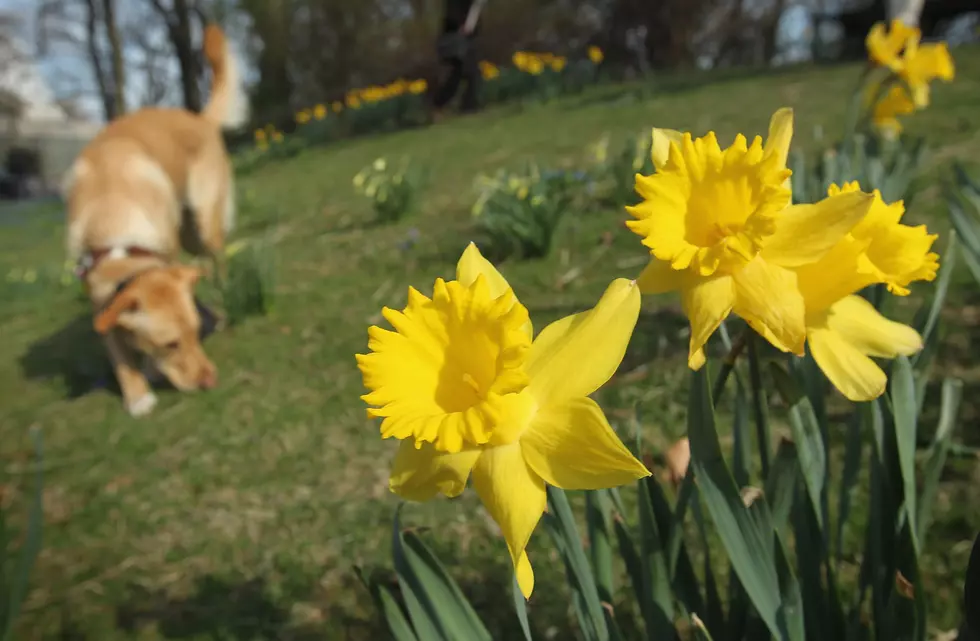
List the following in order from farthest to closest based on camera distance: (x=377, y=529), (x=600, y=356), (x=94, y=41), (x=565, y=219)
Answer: (x=94, y=41) < (x=565, y=219) < (x=377, y=529) < (x=600, y=356)

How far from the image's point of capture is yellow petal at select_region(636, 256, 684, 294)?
660 millimetres

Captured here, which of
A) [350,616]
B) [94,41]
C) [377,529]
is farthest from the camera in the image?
[94,41]

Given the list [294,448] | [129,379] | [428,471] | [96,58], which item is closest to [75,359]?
[129,379]

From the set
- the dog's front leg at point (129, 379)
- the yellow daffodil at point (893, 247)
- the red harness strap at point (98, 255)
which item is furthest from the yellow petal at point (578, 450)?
the red harness strap at point (98, 255)

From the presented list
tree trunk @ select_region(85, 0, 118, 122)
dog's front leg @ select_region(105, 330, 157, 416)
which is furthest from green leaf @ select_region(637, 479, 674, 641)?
tree trunk @ select_region(85, 0, 118, 122)

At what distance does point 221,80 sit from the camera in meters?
5.33

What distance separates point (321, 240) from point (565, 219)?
85.0 inches

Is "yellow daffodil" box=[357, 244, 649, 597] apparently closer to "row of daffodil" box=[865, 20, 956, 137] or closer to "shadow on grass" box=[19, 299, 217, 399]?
"row of daffodil" box=[865, 20, 956, 137]

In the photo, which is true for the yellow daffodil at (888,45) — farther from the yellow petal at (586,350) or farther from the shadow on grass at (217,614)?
the shadow on grass at (217,614)

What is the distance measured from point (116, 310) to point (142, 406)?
0.42m

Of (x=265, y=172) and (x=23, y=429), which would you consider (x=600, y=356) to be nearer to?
(x=23, y=429)

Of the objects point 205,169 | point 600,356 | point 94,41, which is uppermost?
point 600,356

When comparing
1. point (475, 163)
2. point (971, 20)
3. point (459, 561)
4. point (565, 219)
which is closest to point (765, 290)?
point (459, 561)

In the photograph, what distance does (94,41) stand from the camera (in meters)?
19.2
